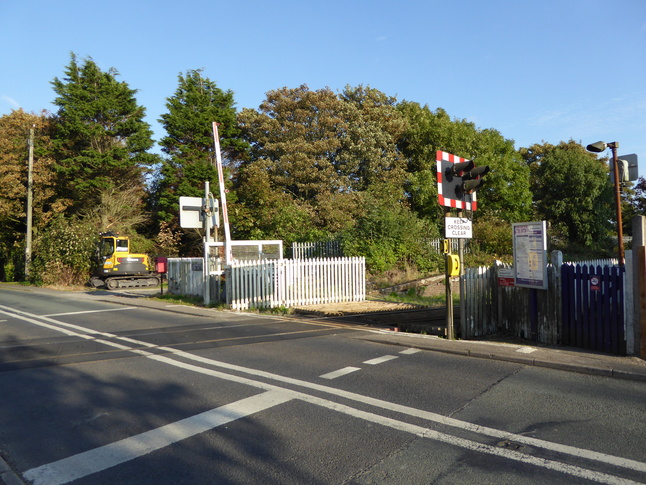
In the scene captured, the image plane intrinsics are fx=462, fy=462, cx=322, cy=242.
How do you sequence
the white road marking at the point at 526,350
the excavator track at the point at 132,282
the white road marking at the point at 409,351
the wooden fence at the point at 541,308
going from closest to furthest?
1. the wooden fence at the point at 541,308
2. the white road marking at the point at 526,350
3. the white road marking at the point at 409,351
4. the excavator track at the point at 132,282

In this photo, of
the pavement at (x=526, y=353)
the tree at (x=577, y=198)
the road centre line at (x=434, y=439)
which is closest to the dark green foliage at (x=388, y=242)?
the pavement at (x=526, y=353)

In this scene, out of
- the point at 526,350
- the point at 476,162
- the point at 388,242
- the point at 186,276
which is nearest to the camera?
the point at 526,350

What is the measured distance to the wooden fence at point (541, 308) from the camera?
285 inches

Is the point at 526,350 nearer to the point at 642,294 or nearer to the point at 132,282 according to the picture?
the point at 642,294

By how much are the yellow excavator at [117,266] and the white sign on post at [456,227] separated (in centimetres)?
2157

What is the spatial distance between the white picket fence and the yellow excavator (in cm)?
1346

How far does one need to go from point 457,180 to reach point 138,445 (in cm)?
715

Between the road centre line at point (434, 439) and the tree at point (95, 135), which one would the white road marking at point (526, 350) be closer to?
the road centre line at point (434, 439)

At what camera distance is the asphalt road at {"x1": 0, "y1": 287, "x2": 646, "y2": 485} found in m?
3.70

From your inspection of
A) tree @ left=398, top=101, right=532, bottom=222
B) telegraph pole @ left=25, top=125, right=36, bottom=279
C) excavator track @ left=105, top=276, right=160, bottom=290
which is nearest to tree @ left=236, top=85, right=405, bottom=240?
tree @ left=398, top=101, right=532, bottom=222

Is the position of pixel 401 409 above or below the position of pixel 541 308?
below

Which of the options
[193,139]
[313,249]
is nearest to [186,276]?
[313,249]

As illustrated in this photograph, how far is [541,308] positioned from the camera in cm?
824

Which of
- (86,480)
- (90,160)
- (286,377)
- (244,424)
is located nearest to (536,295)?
(286,377)
